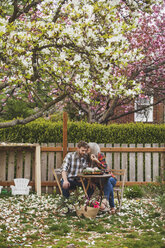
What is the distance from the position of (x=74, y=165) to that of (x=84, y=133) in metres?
2.13

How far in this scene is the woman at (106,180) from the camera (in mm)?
5836

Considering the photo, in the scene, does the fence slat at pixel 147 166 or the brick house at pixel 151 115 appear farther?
the brick house at pixel 151 115

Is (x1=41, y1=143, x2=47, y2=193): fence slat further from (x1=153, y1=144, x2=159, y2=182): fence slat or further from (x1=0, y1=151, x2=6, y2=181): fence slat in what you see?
(x1=153, y1=144, x2=159, y2=182): fence slat

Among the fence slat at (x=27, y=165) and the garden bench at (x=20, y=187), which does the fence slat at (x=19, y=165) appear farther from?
the garden bench at (x=20, y=187)

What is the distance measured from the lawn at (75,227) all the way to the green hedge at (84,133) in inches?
73.8

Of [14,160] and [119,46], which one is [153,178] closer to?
[14,160]

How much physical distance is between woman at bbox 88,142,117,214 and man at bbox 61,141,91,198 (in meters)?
0.14

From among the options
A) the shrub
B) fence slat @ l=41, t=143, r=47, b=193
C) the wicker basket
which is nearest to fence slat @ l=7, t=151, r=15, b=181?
fence slat @ l=41, t=143, r=47, b=193

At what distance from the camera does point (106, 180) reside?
5.92 metres

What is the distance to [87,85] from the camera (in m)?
5.73

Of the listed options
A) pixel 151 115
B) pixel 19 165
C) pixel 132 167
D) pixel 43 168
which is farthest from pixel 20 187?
pixel 151 115

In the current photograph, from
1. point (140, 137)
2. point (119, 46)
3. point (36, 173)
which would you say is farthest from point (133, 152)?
point (119, 46)

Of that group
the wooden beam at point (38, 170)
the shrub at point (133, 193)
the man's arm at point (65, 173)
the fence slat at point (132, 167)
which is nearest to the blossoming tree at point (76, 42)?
the man's arm at point (65, 173)

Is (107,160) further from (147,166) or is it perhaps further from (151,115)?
(151,115)
